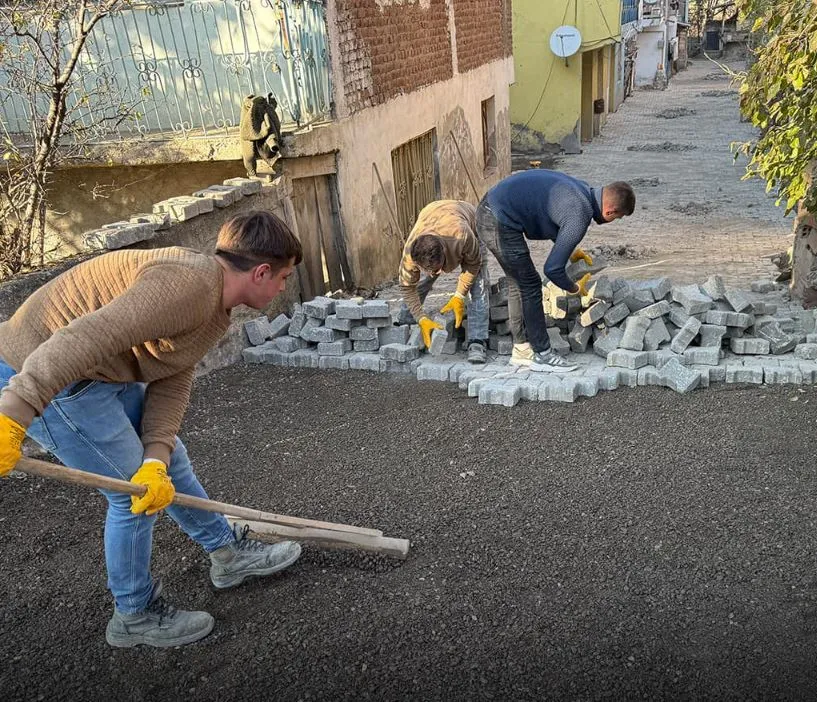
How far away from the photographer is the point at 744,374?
496cm

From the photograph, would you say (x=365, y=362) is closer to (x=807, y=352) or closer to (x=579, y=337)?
(x=579, y=337)

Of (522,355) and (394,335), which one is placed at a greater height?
(394,335)

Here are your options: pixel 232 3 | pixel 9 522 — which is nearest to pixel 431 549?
pixel 9 522

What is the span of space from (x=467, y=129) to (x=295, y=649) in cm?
1058

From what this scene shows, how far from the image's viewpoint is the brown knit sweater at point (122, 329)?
6.90 ft

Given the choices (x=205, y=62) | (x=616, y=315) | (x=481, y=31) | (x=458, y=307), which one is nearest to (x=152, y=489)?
(x=458, y=307)

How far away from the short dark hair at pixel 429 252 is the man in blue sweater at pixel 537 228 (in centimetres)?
55

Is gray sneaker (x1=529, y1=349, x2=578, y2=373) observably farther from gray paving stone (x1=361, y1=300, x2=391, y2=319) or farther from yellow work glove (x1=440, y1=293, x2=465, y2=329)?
gray paving stone (x1=361, y1=300, x2=391, y2=319)

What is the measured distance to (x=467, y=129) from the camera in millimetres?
12102

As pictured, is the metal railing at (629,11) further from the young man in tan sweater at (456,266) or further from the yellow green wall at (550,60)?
the young man in tan sweater at (456,266)

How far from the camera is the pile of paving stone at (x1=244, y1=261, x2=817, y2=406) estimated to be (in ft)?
16.4

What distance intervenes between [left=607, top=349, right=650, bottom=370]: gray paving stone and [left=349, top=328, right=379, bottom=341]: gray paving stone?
181 centimetres

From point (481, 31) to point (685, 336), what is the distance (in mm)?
9331

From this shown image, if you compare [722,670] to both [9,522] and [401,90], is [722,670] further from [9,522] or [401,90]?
[401,90]
